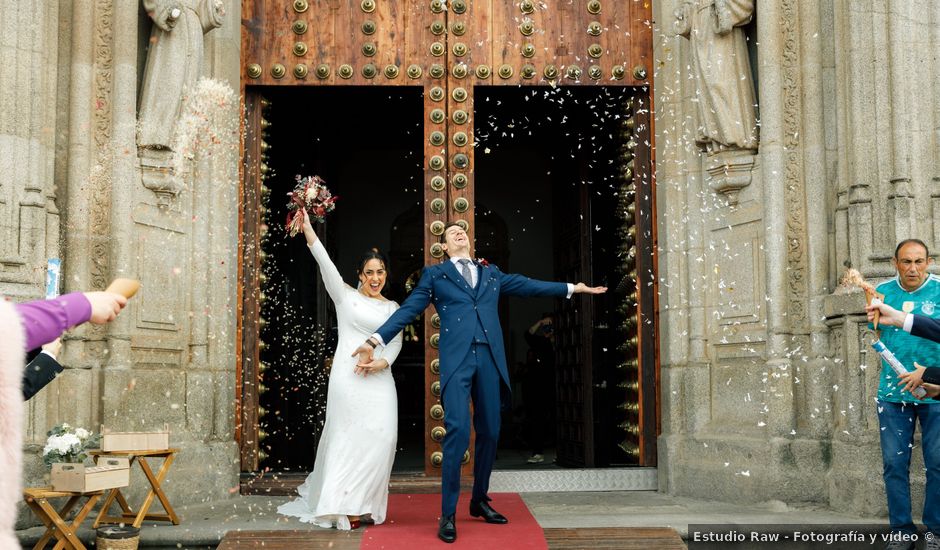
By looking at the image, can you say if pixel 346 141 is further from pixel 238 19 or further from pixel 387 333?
pixel 387 333

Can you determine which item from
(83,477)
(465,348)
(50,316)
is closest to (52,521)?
(83,477)

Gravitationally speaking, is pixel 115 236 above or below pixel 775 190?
below

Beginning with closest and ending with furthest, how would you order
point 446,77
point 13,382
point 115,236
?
point 13,382 < point 115,236 < point 446,77

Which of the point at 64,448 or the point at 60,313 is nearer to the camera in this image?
the point at 60,313

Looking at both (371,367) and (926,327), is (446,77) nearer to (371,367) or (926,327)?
(371,367)

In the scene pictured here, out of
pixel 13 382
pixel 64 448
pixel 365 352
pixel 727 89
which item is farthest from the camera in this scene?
pixel 727 89

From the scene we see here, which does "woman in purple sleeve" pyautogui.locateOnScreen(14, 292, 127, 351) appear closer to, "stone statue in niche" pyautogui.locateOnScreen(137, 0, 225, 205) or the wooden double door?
"stone statue in niche" pyautogui.locateOnScreen(137, 0, 225, 205)

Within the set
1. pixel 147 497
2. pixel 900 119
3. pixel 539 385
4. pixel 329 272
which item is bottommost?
pixel 147 497

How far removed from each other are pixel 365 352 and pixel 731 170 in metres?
3.04

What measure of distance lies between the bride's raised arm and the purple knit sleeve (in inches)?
133

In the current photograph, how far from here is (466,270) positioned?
6.52 m

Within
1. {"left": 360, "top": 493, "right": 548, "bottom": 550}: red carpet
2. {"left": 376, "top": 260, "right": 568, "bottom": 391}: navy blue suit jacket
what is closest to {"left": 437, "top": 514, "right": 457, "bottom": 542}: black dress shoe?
{"left": 360, "top": 493, "right": 548, "bottom": 550}: red carpet

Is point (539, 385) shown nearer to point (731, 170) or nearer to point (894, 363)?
point (731, 170)

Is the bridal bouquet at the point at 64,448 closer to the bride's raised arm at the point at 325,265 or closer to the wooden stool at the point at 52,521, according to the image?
the wooden stool at the point at 52,521
